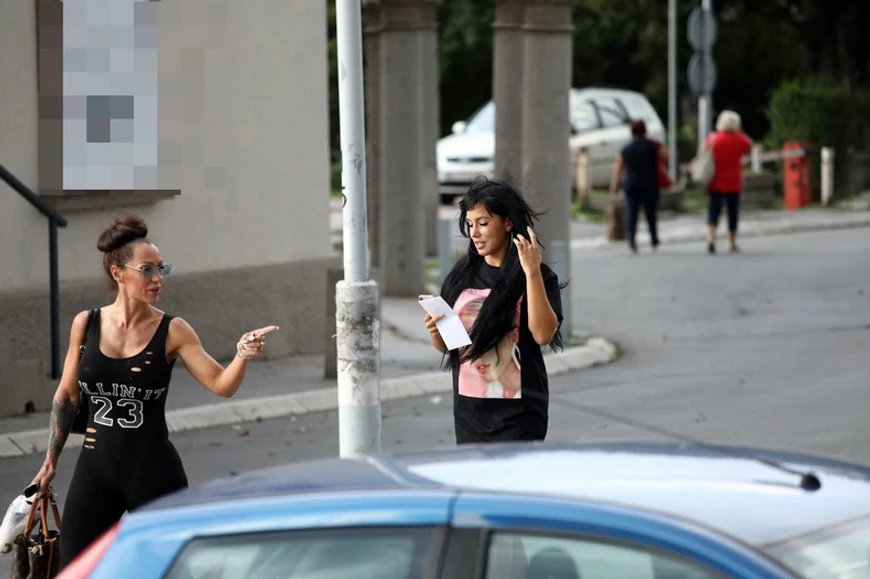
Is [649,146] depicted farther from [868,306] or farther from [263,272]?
[263,272]

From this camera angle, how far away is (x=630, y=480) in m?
3.45

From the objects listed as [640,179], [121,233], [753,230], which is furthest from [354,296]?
[753,230]

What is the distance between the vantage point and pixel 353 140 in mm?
7586

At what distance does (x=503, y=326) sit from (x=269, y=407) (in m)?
5.30

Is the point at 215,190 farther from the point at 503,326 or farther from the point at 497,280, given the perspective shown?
the point at 503,326

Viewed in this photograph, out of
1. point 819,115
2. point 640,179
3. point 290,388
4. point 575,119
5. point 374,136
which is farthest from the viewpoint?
point 575,119

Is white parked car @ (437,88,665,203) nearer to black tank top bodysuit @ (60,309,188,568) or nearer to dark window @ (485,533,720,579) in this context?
black tank top bodysuit @ (60,309,188,568)

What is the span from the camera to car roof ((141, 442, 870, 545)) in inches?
128

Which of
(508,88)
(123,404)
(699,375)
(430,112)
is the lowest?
(699,375)

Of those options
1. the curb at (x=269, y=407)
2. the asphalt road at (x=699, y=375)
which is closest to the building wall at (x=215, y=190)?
the curb at (x=269, y=407)

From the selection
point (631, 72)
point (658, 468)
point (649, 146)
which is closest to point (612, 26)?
point (631, 72)

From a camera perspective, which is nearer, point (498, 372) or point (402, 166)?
point (498, 372)

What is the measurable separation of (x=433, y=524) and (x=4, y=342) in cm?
810

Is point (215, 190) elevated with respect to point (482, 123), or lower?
lower
